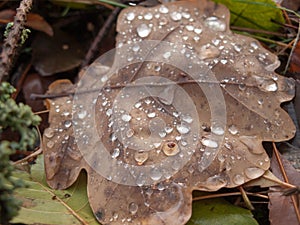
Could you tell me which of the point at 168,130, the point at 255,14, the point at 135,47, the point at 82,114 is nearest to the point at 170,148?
the point at 168,130

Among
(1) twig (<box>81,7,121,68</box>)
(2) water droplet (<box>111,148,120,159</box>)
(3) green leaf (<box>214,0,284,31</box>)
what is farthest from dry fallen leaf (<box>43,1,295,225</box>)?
(1) twig (<box>81,7,121,68</box>)

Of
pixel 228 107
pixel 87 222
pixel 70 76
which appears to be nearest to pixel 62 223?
pixel 87 222

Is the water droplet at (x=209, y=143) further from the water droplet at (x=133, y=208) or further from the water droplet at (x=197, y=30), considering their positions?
the water droplet at (x=197, y=30)

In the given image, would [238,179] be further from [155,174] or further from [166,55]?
[166,55]

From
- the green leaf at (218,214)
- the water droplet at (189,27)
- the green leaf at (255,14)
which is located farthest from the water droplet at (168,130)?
the green leaf at (255,14)

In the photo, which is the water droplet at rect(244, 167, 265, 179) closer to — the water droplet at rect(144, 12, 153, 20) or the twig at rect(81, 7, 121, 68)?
the water droplet at rect(144, 12, 153, 20)
